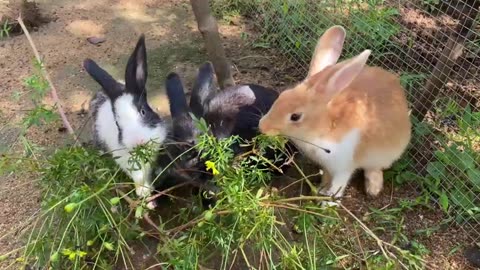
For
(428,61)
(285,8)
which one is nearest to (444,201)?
(428,61)

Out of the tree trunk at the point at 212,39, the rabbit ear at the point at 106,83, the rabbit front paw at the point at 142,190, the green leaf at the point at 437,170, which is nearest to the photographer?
the rabbit front paw at the point at 142,190

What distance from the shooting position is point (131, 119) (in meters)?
2.52

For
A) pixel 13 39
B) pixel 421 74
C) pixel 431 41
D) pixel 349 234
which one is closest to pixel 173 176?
pixel 349 234

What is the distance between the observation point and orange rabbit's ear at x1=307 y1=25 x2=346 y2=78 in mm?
2643

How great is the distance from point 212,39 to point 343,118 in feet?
3.15

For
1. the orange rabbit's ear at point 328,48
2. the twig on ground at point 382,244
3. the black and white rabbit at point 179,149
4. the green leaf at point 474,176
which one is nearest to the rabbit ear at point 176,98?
the black and white rabbit at point 179,149

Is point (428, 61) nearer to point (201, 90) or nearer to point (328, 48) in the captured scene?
point (328, 48)

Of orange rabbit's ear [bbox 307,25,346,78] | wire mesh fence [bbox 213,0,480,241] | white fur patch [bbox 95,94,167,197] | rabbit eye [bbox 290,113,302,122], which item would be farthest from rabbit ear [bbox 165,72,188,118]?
wire mesh fence [bbox 213,0,480,241]

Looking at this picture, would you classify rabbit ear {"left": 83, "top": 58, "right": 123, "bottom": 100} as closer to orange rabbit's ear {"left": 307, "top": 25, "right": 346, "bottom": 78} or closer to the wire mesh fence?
orange rabbit's ear {"left": 307, "top": 25, "right": 346, "bottom": 78}

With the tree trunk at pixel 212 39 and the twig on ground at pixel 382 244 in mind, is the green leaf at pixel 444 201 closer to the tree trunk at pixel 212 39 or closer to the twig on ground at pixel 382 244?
the twig on ground at pixel 382 244

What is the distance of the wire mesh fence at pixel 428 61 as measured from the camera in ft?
8.84

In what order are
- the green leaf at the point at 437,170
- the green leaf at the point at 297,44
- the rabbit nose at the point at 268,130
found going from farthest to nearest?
1. the green leaf at the point at 297,44
2. the green leaf at the point at 437,170
3. the rabbit nose at the point at 268,130

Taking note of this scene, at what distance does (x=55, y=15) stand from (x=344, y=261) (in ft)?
9.89

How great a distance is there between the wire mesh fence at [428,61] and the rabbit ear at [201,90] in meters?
0.92
